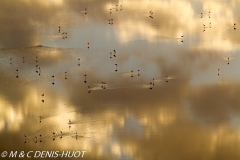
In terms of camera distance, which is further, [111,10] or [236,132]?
[111,10]

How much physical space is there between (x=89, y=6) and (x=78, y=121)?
1.05 meters

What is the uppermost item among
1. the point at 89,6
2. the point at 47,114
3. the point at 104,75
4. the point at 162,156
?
the point at 89,6

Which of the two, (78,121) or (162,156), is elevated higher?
(78,121)

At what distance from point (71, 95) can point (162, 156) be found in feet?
2.93

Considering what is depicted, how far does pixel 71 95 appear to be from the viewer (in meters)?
2.54

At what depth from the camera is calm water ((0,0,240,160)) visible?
2.45 meters

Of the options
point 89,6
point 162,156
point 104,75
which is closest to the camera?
point 162,156

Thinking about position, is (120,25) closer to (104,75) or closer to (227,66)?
(104,75)

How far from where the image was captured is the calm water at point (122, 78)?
8.04 ft

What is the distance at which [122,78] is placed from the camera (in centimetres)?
259

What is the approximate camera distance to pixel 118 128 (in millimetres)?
2473

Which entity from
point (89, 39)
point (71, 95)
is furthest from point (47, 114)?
point (89, 39)

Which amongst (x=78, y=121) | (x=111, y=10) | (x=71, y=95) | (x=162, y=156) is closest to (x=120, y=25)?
(x=111, y=10)

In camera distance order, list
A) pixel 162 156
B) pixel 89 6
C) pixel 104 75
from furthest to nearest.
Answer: pixel 89 6
pixel 104 75
pixel 162 156
